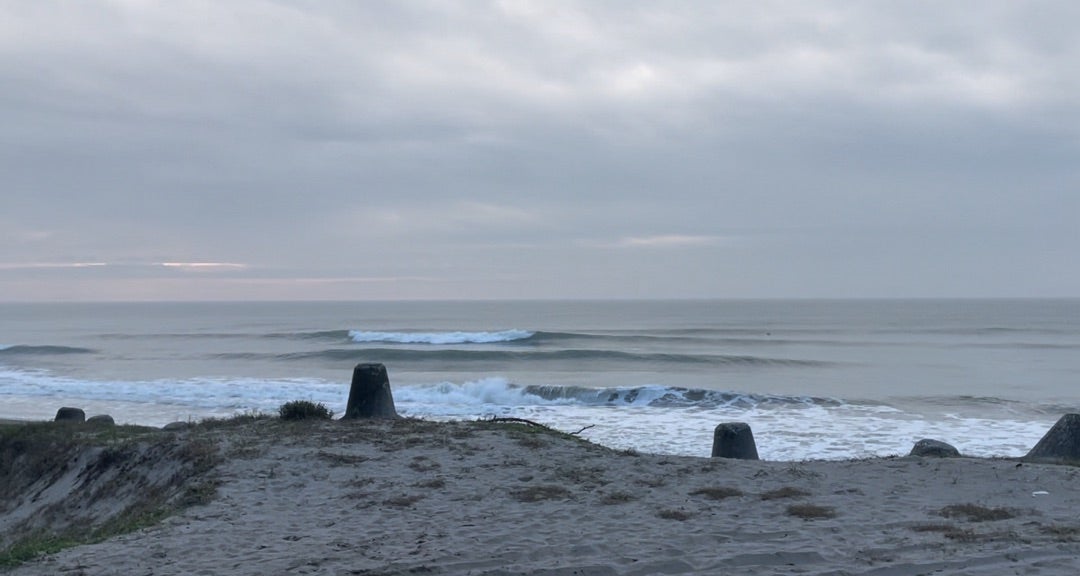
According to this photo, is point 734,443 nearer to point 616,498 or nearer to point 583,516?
point 616,498

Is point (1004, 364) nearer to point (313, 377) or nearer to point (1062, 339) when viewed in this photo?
point (1062, 339)

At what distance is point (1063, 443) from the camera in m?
10.1

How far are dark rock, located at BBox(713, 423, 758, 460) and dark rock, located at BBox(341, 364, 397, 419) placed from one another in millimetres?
4385

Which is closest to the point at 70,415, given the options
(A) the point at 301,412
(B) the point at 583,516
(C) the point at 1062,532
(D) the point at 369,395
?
(A) the point at 301,412

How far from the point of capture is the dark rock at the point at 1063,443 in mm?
9961

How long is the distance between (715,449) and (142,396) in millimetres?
18890

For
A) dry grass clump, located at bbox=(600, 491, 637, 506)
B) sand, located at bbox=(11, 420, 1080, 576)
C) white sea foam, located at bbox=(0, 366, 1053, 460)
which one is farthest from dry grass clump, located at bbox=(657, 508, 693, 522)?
white sea foam, located at bbox=(0, 366, 1053, 460)

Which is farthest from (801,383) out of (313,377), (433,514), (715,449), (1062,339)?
(1062,339)

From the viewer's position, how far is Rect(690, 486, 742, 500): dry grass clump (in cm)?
764

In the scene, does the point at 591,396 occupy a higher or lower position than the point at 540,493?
lower

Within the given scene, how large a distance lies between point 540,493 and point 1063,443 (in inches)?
247

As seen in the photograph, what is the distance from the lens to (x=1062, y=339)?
51.0 metres

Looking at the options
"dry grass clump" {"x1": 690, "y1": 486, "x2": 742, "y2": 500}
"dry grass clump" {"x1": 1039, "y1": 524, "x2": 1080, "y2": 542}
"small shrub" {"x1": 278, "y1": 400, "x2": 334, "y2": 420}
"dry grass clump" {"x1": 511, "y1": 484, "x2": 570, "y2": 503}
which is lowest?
"dry grass clump" {"x1": 511, "y1": 484, "x2": 570, "y2": 503}

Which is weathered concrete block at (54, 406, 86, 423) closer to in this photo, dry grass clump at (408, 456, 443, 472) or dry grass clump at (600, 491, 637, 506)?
dry grass clump at (408, 456, 443, 472)
